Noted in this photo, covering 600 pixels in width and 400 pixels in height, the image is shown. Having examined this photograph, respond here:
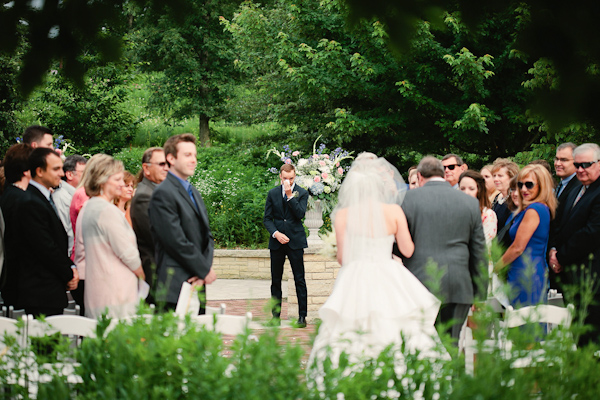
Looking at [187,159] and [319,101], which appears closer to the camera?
[187,159]

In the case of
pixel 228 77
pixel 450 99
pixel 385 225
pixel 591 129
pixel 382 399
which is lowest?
pixel 382 399

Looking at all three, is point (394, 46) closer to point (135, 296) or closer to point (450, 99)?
point (135, 296)

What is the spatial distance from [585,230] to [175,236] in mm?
3240

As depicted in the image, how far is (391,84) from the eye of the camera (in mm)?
16641

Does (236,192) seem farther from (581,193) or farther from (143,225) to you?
(581,193)

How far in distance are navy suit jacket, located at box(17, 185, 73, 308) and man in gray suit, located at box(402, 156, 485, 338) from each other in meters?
2.60

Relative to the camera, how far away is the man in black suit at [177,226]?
187 inches

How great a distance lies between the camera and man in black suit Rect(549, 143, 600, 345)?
5.32 meters

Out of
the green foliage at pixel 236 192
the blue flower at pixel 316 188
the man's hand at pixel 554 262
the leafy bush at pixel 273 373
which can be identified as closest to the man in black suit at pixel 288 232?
the blue flower at pixel 316 188

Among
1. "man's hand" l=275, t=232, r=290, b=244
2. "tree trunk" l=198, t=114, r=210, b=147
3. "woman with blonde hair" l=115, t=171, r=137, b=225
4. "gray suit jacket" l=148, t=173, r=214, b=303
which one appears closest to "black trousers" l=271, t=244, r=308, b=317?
"man's hand" l=275, t=232, r=290, b=244

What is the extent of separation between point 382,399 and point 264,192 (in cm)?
1379

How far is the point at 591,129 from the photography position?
2688mm

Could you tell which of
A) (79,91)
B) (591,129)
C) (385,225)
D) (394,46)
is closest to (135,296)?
(385,225)

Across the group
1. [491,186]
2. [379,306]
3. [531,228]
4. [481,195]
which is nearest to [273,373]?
[379,306]
